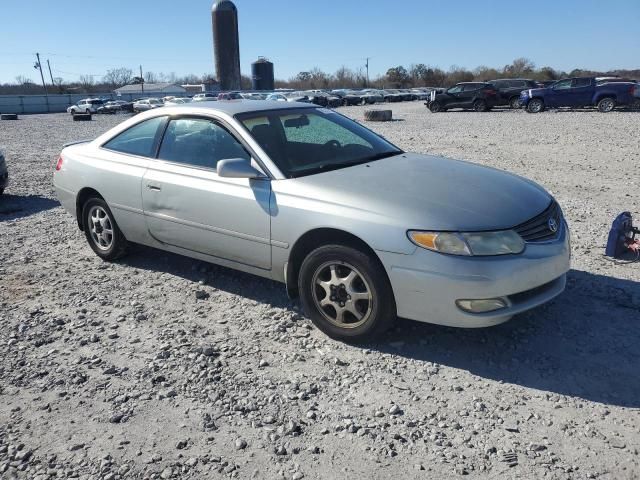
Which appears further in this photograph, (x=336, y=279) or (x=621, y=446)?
(x=336, y=279)

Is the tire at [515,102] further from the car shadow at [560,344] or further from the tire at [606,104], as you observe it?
the car shadow at [560,344]

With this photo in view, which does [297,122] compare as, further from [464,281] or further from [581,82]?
[581,82]

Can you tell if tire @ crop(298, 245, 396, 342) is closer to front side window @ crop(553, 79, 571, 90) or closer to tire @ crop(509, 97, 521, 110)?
front side window @ crop(553, 79, 571, 90)

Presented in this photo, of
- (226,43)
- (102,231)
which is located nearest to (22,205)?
(102,231)

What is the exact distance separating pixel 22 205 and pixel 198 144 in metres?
5.24

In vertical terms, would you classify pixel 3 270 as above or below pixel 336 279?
below

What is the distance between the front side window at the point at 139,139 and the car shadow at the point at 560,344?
1.60 meters

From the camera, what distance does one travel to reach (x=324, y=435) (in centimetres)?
274

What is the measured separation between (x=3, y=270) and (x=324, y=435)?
13.5 ft

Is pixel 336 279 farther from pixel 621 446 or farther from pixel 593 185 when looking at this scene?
pixel 593 185

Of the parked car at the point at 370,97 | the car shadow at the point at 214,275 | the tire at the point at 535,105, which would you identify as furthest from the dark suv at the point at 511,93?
the car shadow at the point at 214,275

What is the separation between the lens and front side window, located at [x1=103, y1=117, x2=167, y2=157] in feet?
15.5

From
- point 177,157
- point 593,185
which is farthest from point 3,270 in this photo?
point 593,185

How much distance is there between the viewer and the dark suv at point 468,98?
→ 28.6 meters
